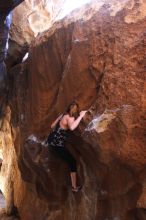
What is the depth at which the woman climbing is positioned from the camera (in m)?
6.06

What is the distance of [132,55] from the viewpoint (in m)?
5.46

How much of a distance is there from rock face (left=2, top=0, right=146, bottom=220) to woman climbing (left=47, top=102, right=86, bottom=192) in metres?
0.14

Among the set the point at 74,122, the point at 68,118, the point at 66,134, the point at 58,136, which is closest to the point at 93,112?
the point at 74,122

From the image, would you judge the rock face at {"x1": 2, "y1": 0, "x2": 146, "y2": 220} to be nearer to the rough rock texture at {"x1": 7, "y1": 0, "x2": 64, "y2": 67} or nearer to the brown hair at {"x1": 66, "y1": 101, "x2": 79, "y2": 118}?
the brown hair at {"x1": 66, "y1": 101, "x2": 79, "y2": 118}

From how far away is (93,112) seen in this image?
591 centimetres

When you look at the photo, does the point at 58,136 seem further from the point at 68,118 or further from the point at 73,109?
the point at 73,109

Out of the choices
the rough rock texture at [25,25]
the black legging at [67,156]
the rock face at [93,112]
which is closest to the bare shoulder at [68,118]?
the rock face at [93,112]

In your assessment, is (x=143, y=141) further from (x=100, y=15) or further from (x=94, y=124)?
(x=100, y=15)

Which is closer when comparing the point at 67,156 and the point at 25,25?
the point at 67,156

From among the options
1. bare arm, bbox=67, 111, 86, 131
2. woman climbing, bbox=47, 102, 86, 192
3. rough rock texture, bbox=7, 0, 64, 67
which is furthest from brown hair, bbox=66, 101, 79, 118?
rough rock texture, bbox=7, 0, 64, 67

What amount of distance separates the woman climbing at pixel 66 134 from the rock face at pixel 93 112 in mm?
139

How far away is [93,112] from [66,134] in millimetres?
767

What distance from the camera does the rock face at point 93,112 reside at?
5.19 meters

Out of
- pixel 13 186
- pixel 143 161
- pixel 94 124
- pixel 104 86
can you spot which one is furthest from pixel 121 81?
pixel 13 186
